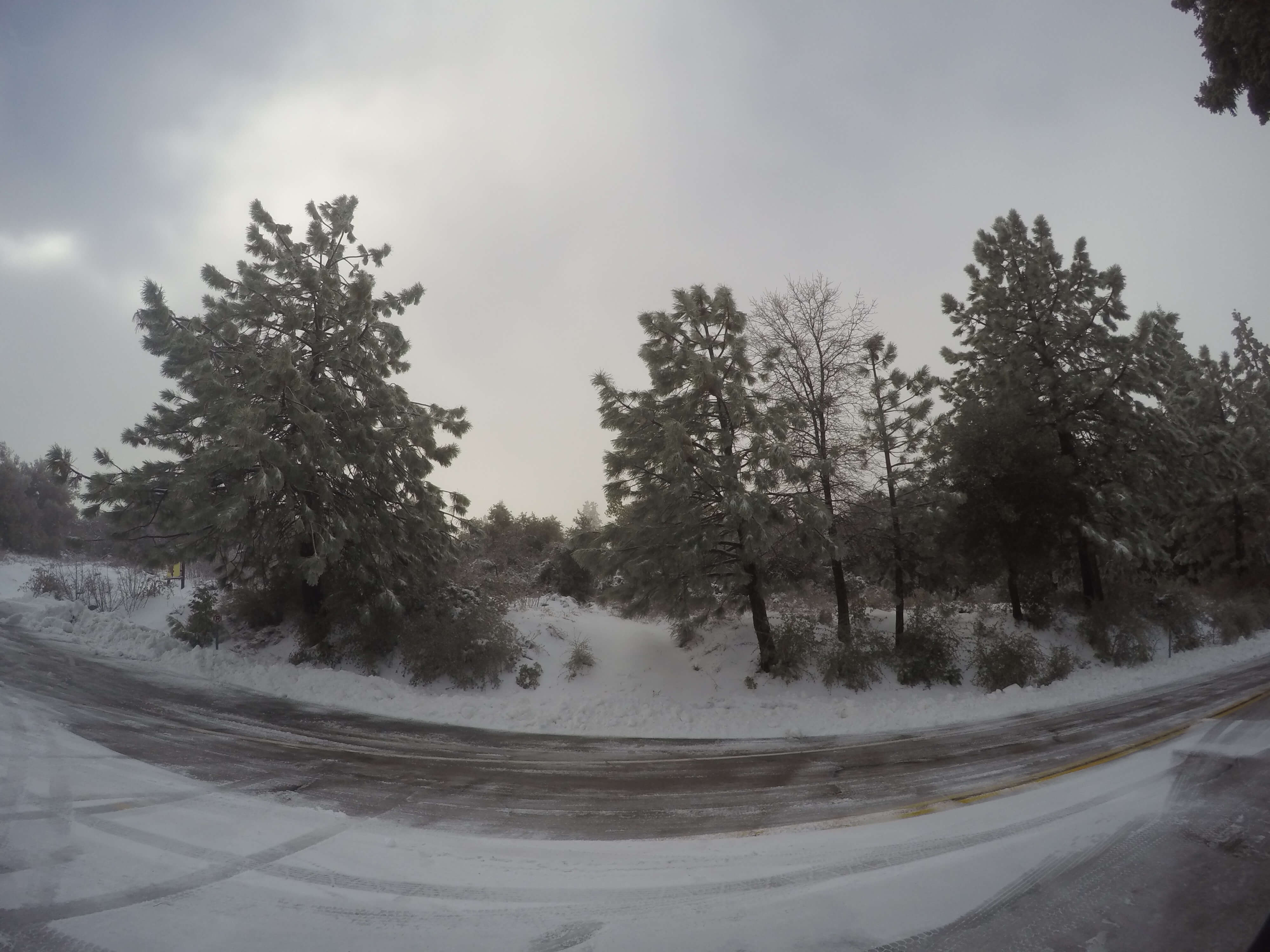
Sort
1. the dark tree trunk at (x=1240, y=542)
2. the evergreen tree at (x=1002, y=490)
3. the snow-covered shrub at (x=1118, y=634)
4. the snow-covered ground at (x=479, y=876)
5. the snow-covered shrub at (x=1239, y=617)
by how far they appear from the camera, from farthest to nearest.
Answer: the dark tree trunk at (x=1240, y=542) < the snow-covered shrub at (x=1239, y=617) < the evergreen tree at (x=1002, y=490) < the snow-covered shrub at (x=1118, y=634) < the snow-covered ground at (x=479, y=876)

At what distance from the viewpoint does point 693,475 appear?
1495 cm

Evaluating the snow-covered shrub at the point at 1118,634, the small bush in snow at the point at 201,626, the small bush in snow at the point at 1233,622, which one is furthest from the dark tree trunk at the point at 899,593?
the small bush in snow at the point at 201,626

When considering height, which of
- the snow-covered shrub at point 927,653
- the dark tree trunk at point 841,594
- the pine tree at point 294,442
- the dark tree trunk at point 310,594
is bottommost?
the snow-covered shrub at point 927,653

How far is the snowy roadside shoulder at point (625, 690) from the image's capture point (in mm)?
12992

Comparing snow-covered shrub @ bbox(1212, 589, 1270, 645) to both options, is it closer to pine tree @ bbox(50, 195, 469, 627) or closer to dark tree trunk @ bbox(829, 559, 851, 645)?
dark tree trunk @ bbox(829, 559, 851, 645)

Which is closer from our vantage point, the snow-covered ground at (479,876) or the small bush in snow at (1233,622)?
the snow-covered ground at (479,876)

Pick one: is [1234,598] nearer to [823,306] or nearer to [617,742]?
[823,306]

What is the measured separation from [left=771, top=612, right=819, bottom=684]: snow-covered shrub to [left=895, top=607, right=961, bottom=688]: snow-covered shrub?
8.28ft

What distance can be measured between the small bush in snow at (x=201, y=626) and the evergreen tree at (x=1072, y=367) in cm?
2483

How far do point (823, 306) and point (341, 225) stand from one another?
46.0ft

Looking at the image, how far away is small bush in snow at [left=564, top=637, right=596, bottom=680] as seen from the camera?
1611cm

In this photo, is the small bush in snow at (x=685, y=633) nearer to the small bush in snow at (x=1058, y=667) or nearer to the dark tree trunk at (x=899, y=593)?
the dark tree trunk at (x=899, y=593)

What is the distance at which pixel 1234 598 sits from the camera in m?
28.5

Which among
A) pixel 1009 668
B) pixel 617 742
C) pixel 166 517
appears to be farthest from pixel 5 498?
pixel 1009 668
